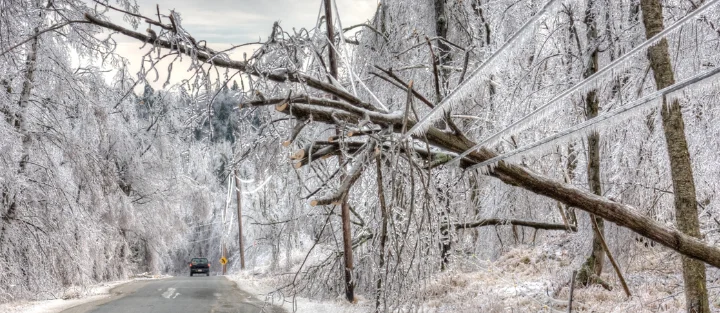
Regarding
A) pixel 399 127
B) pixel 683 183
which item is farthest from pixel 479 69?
pixel 683 183

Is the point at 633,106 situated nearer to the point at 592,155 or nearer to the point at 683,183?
the point at 683,183

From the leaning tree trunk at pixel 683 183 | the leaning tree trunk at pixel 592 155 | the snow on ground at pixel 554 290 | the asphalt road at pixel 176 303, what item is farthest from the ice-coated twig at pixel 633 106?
the asphalt road at pixel 176 303

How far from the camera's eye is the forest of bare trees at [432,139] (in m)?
3.90

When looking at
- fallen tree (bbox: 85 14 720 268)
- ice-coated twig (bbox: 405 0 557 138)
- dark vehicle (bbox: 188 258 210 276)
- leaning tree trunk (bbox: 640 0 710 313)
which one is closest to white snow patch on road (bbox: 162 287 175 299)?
fallen tree (bbox: 85 14 720 268)

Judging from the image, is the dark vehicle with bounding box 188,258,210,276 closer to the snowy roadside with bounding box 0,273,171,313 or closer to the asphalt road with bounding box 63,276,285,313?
the snowy roadside with bounding box 0,273,171,313

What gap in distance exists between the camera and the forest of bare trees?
390cm

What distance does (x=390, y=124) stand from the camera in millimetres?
3896

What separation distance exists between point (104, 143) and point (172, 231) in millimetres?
6094

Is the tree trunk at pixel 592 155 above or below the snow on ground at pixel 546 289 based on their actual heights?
above

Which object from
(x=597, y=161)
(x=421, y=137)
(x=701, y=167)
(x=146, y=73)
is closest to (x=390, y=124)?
(x=421, y=137)

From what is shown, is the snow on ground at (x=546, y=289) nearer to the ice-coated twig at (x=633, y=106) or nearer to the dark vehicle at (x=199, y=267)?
the ice-coated twig at (x=633, y=106)

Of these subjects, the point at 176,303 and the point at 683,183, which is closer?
the point at 683,183

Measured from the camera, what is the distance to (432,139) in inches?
161

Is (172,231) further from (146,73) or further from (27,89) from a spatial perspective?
(146,73)
